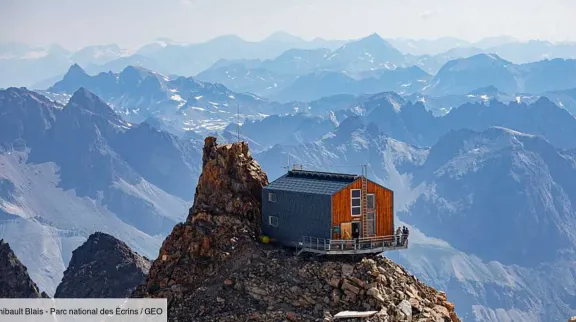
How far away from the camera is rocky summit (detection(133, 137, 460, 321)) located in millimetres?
53188

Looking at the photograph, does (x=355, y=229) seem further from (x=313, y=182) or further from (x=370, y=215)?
(x=313, y=182)

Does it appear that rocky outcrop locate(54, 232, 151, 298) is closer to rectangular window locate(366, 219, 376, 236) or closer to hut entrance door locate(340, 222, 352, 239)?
rectangular window locate(366, 219, 376, 236)

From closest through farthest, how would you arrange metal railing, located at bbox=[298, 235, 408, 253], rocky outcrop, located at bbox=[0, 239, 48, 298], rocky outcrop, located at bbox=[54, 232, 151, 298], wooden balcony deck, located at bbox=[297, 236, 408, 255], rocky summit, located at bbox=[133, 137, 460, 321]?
rocky summit, located at bbox=[133, 137, 460, 321] < wooden balcony deck, located at bbox=[297, 236, 408, 255] < metal railing, located at bbox=[298, 235, 408, 253] < rocky outcrop, located at bbox=[0, 239, 48, 298] < rocky outcrop, located at bbox=[54, 232, 151, 298]

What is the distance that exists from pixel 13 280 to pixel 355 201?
87359mm

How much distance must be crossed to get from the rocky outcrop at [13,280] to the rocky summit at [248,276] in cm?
7410

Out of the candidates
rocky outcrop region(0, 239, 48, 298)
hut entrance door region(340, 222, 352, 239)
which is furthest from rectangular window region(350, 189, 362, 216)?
rocky outcrop region(0, 239, 48, 298)

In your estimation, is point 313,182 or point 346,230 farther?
point 313,182

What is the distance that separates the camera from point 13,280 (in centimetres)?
13550

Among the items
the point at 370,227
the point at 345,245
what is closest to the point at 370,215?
the point at 370,227

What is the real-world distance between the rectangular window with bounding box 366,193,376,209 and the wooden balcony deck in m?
1.92

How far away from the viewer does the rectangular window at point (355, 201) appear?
195 feet

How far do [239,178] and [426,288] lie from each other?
44.3 feet

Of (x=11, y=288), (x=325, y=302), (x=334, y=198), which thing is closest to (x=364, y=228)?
(x=334, y=198)

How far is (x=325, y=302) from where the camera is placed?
53.2 metres
